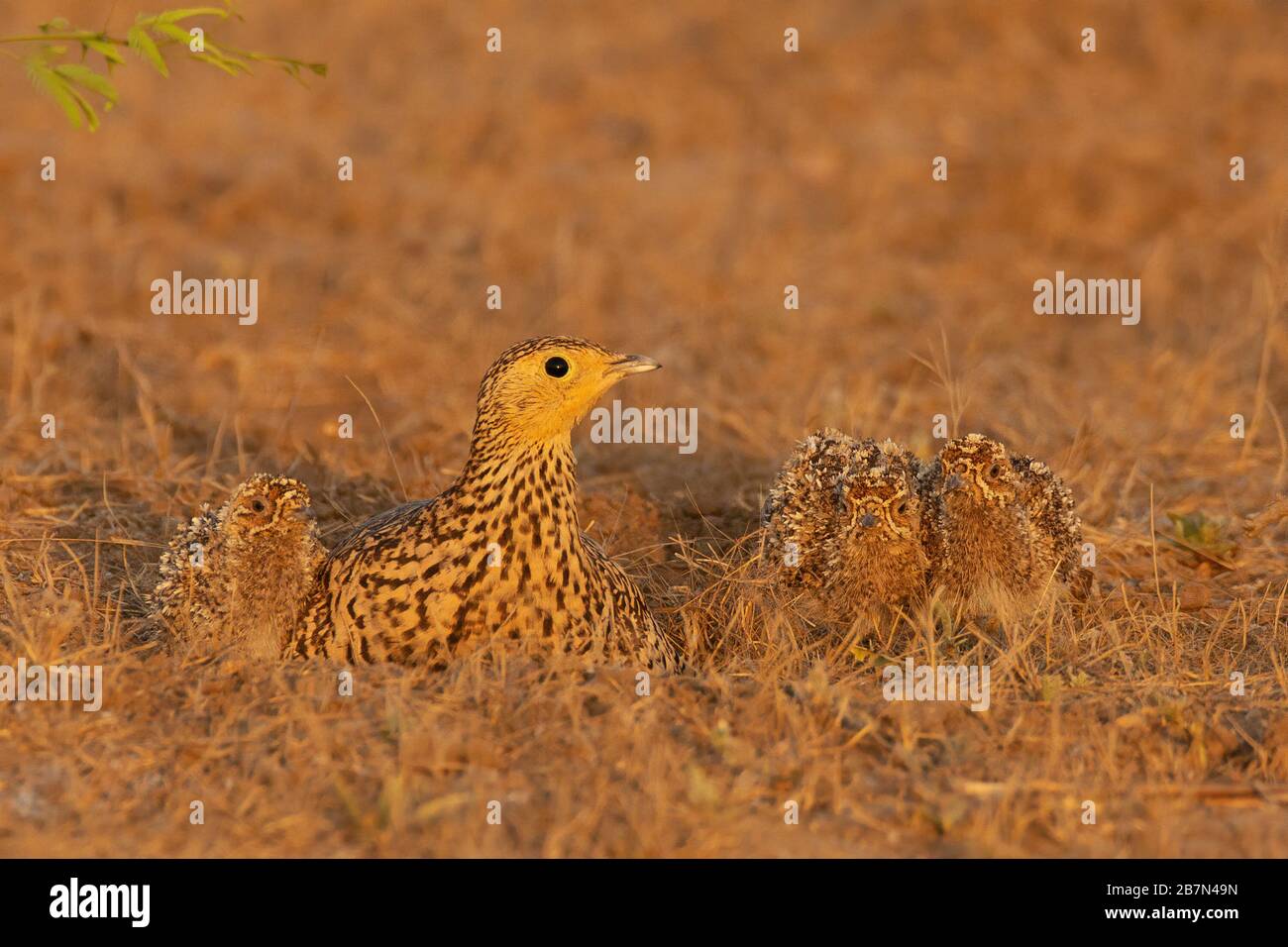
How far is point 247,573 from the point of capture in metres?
5.98

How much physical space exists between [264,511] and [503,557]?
99 centimetres

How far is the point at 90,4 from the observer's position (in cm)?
1795

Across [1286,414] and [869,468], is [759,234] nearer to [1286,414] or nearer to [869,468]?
[1286,414]

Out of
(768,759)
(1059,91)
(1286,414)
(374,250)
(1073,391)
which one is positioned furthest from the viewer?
(1059,91)

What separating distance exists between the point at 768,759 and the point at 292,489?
6.98ft

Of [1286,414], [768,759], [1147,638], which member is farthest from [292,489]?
[1286,414]

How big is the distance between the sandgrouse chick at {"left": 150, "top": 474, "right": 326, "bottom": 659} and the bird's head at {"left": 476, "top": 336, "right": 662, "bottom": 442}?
0.82 metres

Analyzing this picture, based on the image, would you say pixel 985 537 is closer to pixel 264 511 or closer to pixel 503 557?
pixel 503 557

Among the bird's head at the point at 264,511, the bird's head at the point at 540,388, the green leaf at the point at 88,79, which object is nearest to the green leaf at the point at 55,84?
the green leaf at the point at 88,79

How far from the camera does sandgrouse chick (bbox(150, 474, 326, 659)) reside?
19.5 feet

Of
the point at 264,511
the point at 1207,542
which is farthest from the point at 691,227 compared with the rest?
the point at 264,511

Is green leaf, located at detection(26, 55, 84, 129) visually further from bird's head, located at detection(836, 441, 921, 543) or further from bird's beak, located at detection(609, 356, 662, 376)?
bird's head, located at detection(836, 441, 921, 543)

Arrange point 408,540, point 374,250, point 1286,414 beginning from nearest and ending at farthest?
point 408,540 < point 1286,414 < point 374,250

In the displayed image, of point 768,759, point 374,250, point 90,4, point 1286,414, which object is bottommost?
point 768,759
